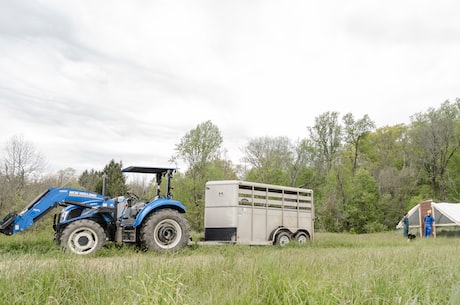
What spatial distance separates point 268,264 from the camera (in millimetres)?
5750

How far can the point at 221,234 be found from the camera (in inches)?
550

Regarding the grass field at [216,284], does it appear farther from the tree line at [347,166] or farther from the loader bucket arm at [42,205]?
the tree line at [347,166]

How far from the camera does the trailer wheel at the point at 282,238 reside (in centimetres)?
1479

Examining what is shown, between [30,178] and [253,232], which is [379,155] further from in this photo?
[253,232]

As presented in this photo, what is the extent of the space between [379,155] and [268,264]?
46181mm

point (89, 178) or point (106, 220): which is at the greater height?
point (89, 178)

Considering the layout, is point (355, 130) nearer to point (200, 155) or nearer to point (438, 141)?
point (438, 141)

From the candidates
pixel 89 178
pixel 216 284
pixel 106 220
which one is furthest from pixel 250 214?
pixel 89 178

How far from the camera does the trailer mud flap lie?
13766mm

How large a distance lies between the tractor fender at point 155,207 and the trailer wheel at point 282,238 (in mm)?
3950

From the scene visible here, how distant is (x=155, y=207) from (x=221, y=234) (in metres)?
2.94

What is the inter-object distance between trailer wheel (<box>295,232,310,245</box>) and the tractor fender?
5.00 m

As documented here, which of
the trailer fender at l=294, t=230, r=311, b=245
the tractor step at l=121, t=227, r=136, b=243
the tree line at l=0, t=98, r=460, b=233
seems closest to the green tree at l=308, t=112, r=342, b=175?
Result: the tree line at l=0, t=98, r=460, b=233

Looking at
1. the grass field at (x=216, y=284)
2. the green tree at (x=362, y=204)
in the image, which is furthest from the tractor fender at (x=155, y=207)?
the green tree at (x=362, y=204)
